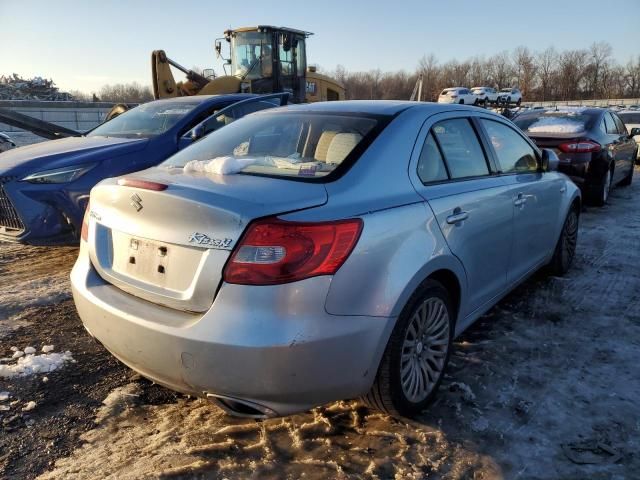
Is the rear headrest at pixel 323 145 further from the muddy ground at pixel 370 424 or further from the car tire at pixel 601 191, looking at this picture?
the car tire at pixel 601 191

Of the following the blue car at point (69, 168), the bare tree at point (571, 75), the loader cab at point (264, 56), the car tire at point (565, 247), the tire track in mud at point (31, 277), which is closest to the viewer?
the tire track in mud at point (31, 277)

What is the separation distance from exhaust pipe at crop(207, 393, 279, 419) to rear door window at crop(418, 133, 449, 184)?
4.65 feet

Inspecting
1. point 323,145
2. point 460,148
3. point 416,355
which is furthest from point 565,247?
point 323,145

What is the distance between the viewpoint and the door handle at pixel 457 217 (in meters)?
2.80

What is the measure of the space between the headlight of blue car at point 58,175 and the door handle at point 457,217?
3490mm

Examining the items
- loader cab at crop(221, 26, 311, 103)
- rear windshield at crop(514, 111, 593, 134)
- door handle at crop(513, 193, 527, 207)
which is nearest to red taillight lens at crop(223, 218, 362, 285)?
door handle at crop(513, 193, 527, 207)

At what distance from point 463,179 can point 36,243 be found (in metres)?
3.68

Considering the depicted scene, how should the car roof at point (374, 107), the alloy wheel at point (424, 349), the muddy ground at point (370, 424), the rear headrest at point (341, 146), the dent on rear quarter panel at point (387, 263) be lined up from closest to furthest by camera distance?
the dent on rear quarter panel at point (387, 263) < the muddy ground at point (370, 424) < the alloy wheel at point (424, 349) < the rear headrest at point (341, 146) < the car roof at point (374, 107)

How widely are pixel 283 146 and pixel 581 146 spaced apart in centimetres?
645

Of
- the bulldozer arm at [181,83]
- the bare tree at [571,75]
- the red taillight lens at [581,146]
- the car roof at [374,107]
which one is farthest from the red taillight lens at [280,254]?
the bare tree at [571,75]

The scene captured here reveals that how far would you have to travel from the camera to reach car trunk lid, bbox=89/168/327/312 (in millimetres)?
2123

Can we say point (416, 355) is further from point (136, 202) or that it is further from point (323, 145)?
point (136, 202)

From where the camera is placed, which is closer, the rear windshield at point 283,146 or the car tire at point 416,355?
the car tire at point 416,355

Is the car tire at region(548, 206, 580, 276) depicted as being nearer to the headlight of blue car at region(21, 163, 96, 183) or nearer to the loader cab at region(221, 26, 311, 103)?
the headlight of blue car at region(21, 163, 96, 183)
